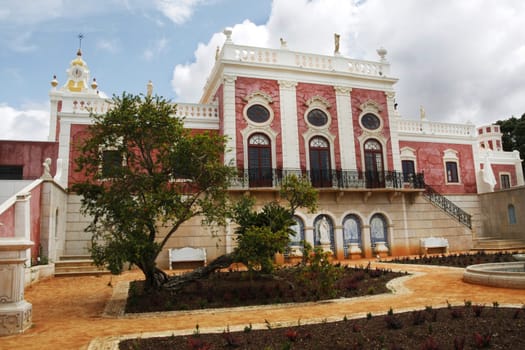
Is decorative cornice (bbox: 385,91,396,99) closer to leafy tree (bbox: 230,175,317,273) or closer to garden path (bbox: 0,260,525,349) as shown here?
leafy tree (bbox: 230,175,317,273)

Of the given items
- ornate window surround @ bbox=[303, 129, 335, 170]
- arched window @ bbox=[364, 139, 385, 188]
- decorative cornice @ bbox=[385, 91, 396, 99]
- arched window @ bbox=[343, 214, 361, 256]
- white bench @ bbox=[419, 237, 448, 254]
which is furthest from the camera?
decorative cornice @ bbox=[385, 91, 396, 99]

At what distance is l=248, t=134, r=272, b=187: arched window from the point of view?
1838 cm

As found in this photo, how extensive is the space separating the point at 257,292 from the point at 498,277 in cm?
561

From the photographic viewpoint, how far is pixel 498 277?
9.54 meters

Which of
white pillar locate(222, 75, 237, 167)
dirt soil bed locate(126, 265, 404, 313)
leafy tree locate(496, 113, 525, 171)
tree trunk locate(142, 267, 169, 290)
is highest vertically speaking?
leafy tree locate(496, 113, 525, 171)

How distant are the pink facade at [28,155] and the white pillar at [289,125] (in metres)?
10.6

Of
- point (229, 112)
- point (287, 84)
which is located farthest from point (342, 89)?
point (229, 112)

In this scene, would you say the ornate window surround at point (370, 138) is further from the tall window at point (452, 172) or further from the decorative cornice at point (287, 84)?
the tall window at point (452, 172)

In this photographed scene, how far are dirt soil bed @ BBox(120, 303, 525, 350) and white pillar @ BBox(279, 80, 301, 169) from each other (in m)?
13.1

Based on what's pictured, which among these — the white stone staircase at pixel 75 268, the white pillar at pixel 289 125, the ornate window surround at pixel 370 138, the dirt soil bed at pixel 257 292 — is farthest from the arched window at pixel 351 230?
the white stone staircase at pixel 75 268

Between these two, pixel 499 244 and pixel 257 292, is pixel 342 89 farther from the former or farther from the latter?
pixel 257 292

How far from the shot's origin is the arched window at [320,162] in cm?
1933

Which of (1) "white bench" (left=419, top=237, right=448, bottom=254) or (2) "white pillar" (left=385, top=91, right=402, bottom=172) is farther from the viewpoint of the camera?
(2) "white pillar" (left=385, top=91, right=402, bottom=172)

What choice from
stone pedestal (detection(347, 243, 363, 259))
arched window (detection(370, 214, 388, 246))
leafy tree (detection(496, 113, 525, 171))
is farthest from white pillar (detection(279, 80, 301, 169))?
leafy tree (detection(496, 113, 525, 171))
